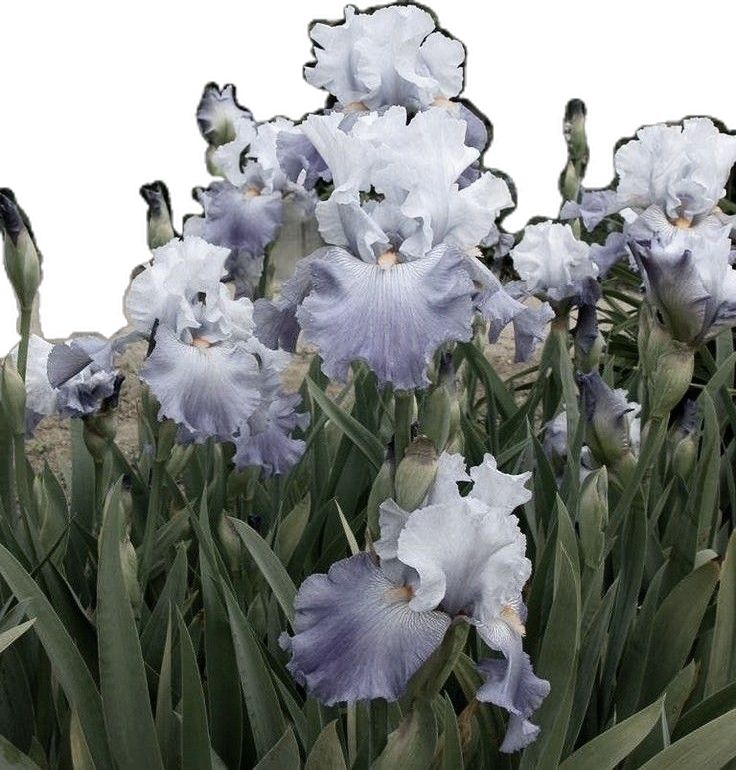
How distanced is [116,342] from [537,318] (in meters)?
1.03

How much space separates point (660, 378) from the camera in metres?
2.10

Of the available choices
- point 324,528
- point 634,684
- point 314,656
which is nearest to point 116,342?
point 324,528

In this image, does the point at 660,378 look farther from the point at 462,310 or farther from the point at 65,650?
the point at 65,650

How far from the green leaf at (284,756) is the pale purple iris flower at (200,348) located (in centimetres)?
67

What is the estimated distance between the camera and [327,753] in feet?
5.70

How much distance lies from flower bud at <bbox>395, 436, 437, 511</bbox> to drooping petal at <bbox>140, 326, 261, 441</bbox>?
0.66m

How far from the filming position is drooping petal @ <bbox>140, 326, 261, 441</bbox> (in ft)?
7.27

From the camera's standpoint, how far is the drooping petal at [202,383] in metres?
2.21

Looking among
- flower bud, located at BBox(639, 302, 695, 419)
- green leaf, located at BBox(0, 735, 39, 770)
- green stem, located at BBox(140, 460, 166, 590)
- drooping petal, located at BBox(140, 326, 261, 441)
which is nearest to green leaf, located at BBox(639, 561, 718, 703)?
flower bud, located at BBox(639, 302, 695, 419)

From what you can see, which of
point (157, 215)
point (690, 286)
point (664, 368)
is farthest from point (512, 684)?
point (157, 215)

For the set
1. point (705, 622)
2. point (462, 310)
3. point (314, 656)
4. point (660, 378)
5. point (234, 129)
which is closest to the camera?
point (314, 656)

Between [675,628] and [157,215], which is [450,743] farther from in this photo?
[157,215]

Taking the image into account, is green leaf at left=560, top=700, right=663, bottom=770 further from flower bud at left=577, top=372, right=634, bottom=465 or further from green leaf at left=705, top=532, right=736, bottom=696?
flower bud at left=577, top=372, right=634, bottom=465

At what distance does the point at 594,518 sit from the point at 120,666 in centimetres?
85
